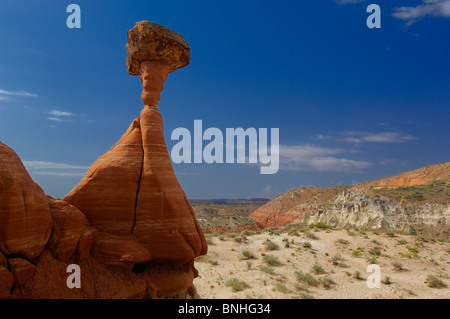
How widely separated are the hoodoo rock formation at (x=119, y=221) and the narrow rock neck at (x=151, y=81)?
39mm

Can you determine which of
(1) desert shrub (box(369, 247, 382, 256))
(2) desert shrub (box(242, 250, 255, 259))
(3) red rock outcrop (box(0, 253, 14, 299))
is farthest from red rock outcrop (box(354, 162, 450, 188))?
(3) red rock outcrop (box(0, 253, 14, 299))

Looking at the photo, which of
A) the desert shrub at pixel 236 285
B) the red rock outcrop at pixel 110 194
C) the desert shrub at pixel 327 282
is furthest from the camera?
the desert shrub at pixel 327 282

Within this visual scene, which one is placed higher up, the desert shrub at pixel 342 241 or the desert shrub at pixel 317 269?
the desert shrub at pixel 342 241

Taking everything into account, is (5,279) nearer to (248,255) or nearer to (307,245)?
(248,255)

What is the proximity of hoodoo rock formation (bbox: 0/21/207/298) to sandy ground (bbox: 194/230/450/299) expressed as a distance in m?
8.03

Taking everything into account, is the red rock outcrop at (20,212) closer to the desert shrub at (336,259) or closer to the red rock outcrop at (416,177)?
the desert shrub at (336,259)

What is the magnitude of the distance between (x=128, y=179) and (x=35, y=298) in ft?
13.1

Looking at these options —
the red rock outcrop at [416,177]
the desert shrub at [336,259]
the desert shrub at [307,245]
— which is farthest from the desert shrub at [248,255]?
the red rock outcrop at [416,177]

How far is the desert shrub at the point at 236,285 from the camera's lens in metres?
16.5

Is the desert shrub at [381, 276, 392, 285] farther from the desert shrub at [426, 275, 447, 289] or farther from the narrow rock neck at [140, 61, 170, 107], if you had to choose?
the narrow rock neck at [140, 61, 170, 107]

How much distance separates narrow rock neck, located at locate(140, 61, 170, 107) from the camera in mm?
10578
